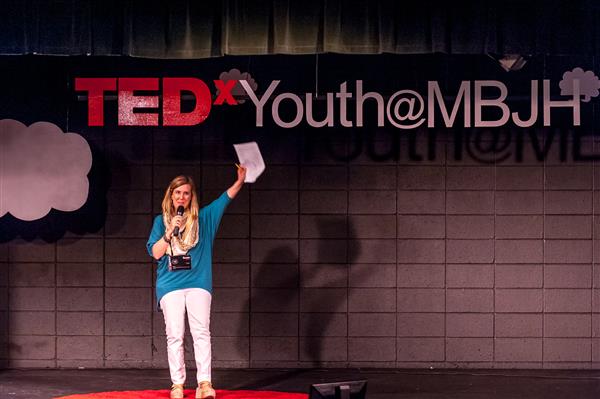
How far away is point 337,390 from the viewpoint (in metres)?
6.96

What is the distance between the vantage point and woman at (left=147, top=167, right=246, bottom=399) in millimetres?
8797

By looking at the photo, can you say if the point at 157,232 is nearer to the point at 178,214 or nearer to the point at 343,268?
the point at 178,214

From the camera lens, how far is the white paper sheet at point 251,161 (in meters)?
9.06

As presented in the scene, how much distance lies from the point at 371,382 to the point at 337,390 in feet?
9.86

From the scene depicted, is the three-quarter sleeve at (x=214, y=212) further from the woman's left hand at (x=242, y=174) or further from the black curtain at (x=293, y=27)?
the black curtain at (x=293, y=27)

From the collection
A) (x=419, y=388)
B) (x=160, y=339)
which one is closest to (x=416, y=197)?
(x=419, y=388)

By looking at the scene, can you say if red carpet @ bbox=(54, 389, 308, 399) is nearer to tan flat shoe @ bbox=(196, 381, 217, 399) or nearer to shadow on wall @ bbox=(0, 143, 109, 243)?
tan flat shoe @ bbox=(196, 381, 217, 399)

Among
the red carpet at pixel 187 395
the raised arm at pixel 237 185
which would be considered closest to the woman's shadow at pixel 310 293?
the red carpet at pixel 187 395

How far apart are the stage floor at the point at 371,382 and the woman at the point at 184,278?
0.83 meters

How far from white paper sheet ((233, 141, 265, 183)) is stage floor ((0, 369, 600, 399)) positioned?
1.95 meters

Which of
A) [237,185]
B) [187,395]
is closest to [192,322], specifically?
[187,395]

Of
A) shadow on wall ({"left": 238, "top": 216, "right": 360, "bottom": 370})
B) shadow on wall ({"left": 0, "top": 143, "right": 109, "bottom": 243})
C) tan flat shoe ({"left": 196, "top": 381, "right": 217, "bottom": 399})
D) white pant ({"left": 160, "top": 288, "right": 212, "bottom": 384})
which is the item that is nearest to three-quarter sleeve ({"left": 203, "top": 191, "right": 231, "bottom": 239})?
white pant ({"left": 160, "top": 288, "right": 212, "bottom": 384})

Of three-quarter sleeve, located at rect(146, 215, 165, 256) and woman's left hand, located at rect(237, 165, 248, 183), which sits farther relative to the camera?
woman's left hand, located at rect(237, 165, 248, 183)

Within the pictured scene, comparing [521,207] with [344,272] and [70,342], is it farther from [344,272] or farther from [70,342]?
[70,342]
